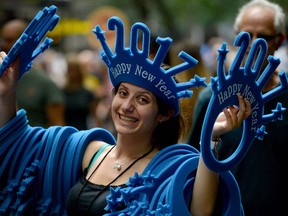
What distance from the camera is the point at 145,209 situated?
466 cm

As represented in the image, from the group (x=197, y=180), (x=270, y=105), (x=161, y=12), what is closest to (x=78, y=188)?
(x=197, y=180)

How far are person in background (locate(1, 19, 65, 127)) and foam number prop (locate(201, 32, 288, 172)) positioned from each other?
434cm

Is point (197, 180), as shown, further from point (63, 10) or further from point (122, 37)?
point (63, 10)

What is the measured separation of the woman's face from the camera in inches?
192

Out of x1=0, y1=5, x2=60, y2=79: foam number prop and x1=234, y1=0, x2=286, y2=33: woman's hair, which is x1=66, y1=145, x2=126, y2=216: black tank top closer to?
x1=0, y1=5, x2=60, y2=79: foam number prop

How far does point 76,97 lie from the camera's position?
11.4 m

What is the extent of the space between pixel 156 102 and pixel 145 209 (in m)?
0.59

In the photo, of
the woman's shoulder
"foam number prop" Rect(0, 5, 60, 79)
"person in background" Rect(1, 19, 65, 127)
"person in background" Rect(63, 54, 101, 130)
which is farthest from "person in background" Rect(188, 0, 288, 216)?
"person in background" Rect(63, 54, 101, 130)

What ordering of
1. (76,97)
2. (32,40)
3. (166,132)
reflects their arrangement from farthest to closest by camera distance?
(76,97)
(32,40)
(166,132)

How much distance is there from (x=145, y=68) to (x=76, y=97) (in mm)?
6617

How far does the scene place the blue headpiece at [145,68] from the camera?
15.6 feet

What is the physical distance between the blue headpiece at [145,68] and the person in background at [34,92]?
151 inches

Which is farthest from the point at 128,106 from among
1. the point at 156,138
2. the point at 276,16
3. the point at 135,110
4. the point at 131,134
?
the point at 276,16

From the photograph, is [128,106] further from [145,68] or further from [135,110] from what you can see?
[145,68]
